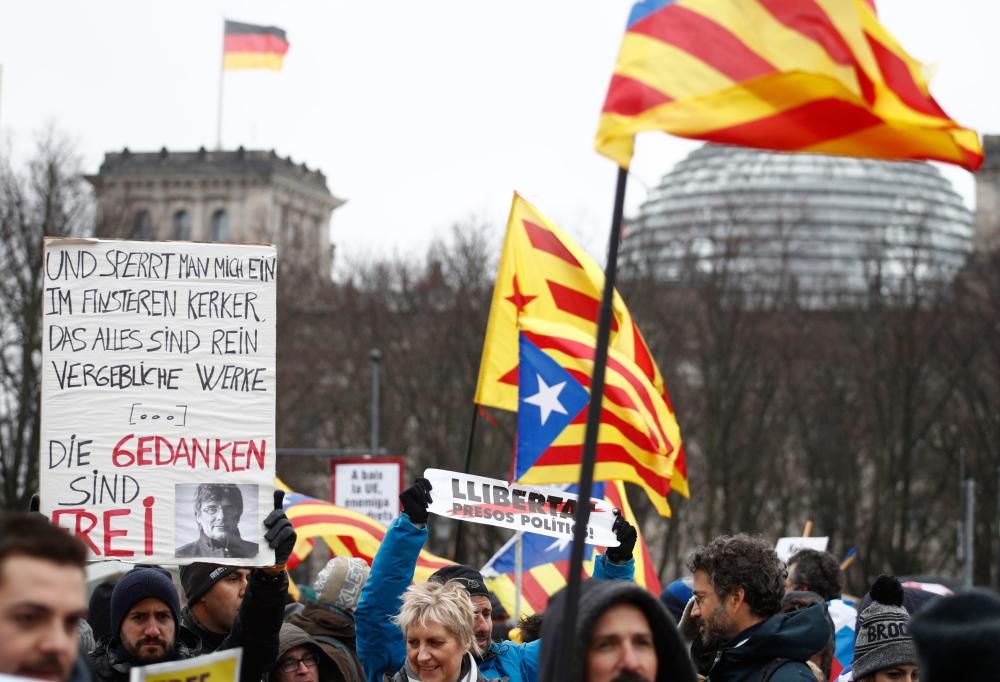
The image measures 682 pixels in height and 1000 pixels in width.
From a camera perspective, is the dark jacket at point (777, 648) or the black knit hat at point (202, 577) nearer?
the dark jacket at point (777, 648)

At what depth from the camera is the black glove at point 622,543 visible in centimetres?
773

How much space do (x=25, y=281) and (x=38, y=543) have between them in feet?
114

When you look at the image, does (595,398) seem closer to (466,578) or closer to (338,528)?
(466,578)

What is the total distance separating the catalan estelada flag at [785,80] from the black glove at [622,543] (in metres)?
2.51

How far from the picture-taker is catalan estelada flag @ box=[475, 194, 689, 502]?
36.0 feet

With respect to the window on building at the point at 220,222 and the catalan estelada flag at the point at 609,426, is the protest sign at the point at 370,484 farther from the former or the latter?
the window on building at the point at 220,222

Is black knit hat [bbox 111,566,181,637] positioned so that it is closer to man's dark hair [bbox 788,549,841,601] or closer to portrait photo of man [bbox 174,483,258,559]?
portrait photo of man [bbox 174,483,258,559]

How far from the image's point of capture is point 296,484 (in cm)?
4672

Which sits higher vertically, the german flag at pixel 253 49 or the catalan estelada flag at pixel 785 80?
the german flag at pixel 253 49

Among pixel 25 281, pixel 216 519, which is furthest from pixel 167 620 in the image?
pixel 25 281

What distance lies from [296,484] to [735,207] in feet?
56.5

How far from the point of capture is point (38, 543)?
14.5ft

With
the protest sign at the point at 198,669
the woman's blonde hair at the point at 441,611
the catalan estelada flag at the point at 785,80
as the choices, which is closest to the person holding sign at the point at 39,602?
the protest sign at the point at 198,669

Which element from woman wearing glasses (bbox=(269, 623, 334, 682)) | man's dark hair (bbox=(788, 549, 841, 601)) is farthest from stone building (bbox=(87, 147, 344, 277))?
woman wearing glasses (bbox=(269, 623, 334, 682))
